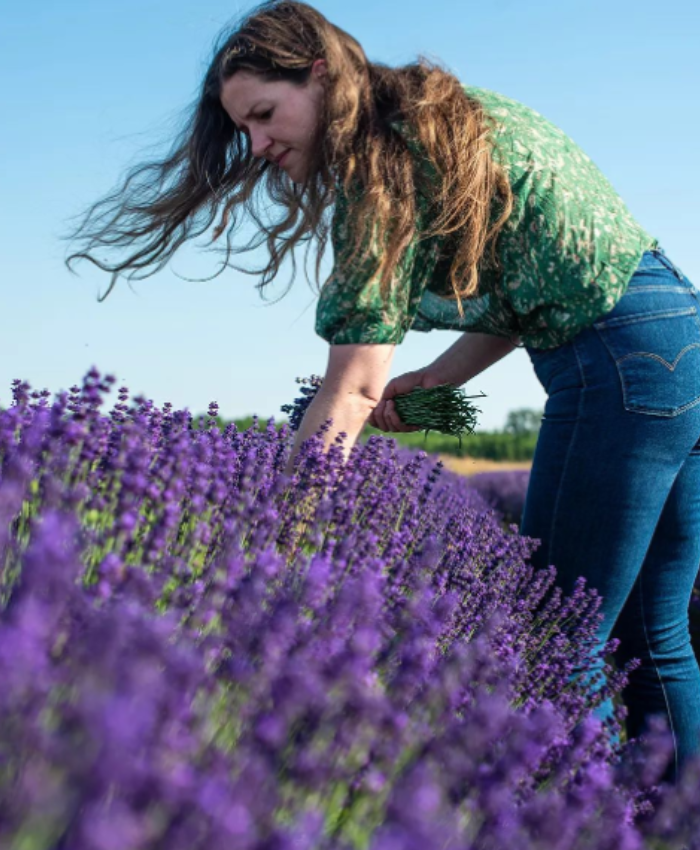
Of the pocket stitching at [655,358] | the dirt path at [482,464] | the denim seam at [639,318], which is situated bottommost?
the dirt path at [482,464]

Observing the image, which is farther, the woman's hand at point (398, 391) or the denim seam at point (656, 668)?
the woman's hand at point (398, 391)

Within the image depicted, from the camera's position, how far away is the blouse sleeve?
251 centimetres

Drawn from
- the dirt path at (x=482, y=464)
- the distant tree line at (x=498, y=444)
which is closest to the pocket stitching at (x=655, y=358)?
the dirt path at (x=482, y=464)

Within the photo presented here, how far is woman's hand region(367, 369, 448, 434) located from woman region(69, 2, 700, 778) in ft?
1.94

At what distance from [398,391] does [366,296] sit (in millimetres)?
1045

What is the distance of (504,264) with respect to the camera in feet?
8.87

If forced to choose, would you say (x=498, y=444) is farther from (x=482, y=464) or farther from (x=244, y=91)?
(x=244, y=91)

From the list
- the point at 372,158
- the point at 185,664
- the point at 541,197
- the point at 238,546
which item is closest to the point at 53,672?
the point at 185,664

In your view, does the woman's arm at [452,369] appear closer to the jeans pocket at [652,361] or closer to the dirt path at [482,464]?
the jeans pocket at [652,361]

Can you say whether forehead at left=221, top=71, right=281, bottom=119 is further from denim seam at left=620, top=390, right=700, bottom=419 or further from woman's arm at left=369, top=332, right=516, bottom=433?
denim seam at left=620, top=390, right=700, bottom=419

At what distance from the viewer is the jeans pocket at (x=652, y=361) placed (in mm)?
2590

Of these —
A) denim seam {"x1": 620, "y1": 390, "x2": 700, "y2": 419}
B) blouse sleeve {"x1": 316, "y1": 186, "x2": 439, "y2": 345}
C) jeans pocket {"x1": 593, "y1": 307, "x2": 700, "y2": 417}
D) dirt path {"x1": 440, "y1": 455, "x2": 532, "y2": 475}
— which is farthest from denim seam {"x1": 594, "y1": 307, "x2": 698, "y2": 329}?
dirt path {"x1": 440, "y1": 455, "x2": 532, "y2": 475}

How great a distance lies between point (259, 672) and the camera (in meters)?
1.35

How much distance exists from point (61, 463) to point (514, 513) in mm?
6019
